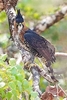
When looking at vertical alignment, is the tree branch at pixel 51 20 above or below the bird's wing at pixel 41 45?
above

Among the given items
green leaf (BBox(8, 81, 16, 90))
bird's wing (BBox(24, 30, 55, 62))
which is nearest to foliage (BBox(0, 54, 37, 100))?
green leaf (BBox(8, 81, 16, 90))

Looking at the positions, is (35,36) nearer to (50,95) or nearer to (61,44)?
(50,95)

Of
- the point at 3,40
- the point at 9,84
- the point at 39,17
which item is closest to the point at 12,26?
the point at 9,84

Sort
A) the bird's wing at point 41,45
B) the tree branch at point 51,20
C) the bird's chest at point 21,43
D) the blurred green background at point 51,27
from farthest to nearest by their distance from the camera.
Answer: the blurred green background at point 51,27, the tree branch at point 51,20, the bird's chest at point 21,43, the bird's wing at point 41,45

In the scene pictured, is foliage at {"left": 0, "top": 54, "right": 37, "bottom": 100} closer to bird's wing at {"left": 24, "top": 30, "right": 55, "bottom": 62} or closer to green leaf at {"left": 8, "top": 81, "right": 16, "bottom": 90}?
green leaf at {"left": 8, "top": 81, "right": 16, "bottom": 90}

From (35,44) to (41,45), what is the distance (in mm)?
53

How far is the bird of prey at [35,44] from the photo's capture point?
189 centimetres

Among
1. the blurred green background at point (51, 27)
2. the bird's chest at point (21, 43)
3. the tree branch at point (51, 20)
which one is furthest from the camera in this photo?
the blurred green background at point (51, 27)

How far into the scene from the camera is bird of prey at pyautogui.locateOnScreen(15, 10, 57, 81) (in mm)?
1893

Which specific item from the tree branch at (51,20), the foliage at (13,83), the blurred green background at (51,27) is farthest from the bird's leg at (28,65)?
the blurred green background at (51,27)

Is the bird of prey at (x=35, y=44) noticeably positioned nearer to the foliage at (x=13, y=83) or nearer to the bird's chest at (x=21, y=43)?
the bird's chest at (x=21, y=43)

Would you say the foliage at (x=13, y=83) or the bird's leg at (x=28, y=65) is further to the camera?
the bird's leg at (x=28, y=65)

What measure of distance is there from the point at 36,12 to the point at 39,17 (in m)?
0.15

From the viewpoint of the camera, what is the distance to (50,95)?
1.74 m
